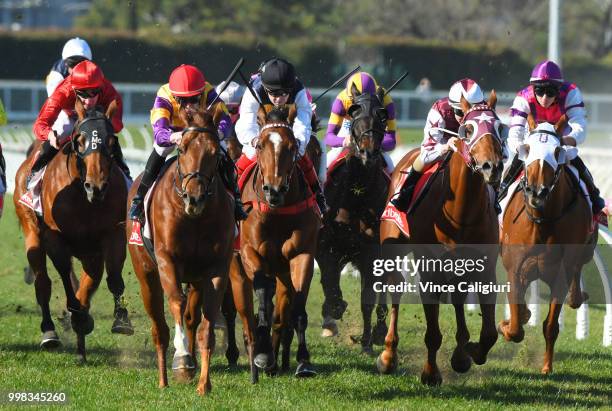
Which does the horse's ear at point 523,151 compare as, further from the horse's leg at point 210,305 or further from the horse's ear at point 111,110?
the horse's ear at point 111,110

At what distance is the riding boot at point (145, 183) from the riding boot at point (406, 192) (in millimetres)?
1618

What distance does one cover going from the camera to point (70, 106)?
9.12 meters

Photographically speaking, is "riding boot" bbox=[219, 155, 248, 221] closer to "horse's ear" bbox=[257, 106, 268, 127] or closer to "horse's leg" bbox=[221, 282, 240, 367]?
"horse's ear" bbox=[257, 106, 268, 127]

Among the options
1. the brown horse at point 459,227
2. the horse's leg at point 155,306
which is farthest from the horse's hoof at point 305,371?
the horse's leg at point 155,306

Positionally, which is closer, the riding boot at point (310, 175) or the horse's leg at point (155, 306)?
the horse's leg at point (155, 306)

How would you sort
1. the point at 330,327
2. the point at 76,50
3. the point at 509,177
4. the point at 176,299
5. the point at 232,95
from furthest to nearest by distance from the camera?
1. the point at 232,95
2. the point at 76,50
3. the point at 330,327
4. the point at 509,177
5. the point at 176,299

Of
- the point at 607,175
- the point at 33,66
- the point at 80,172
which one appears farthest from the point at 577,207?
the point at 33,66

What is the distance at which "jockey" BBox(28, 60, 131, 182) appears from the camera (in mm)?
8656

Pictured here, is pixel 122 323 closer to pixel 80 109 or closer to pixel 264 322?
pixel 264 322

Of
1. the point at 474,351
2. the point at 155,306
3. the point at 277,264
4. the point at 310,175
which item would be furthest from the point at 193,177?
the point at 474,351

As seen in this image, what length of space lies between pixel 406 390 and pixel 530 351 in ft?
6.38

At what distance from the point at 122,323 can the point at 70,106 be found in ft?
5.56

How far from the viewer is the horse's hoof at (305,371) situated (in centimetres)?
779

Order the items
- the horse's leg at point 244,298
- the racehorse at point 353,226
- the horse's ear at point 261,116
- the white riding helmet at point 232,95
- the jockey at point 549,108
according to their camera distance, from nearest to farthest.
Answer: the horse's ear at point 261,116 < the horse's leg at point 244,298 < the jockey at point 549,108 < the racehorse at point 353,226 < the white riding helmet at point 232,95
